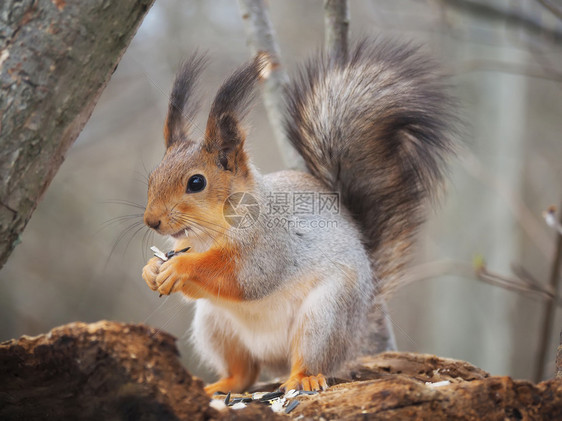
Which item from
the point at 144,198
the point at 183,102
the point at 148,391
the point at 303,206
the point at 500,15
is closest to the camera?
the point at 148,391

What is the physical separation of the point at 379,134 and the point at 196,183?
67 centimetres

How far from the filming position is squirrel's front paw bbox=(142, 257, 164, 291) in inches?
70.2

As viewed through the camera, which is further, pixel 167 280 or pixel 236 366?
pixel 236 366

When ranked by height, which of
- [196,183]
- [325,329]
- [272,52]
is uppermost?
[272,52]

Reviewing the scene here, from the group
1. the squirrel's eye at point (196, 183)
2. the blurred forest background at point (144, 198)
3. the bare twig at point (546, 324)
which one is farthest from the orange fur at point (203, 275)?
the blurred forest background at point (144, 198)

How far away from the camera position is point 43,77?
124cm

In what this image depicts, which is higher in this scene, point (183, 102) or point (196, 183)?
point (183, 102)

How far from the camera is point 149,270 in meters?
1.80

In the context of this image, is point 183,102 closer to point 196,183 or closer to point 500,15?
point 196,183

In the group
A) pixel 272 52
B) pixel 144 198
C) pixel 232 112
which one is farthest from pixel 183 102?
pixel 144 198

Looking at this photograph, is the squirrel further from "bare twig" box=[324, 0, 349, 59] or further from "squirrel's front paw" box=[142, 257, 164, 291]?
"bare twig" box=[324, 0, 349, 59]

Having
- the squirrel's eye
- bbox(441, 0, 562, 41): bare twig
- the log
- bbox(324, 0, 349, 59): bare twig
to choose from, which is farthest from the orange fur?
bbox(441, 0, 562, 41): bare twig

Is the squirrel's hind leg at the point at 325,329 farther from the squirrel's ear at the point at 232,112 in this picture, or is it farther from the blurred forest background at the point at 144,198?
the blurred forest background at the point at 144,198

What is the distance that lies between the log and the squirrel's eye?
27.6 inches
